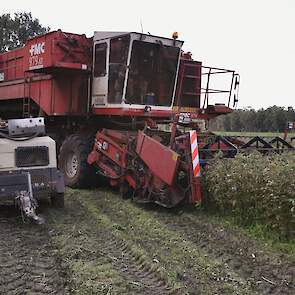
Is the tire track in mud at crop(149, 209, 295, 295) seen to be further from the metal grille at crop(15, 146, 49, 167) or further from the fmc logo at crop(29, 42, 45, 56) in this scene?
the fmc logo at crop(29, 42, 45, 56)

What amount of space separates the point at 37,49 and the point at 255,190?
563cm

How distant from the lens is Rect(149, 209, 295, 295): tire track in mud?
376cm

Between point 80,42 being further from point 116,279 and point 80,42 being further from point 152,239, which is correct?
point 116,279

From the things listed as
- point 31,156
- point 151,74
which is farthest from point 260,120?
point 31,156

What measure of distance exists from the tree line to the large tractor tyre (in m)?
7.79

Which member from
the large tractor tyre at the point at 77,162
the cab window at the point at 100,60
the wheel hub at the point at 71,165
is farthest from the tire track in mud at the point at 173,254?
the cab window at the point at 100,60

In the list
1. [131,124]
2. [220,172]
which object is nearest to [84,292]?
[220,172]

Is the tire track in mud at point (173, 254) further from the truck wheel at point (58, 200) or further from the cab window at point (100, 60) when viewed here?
the cab window at point (100, 60)

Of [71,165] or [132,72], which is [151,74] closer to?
[132,72]

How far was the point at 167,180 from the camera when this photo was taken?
626cm

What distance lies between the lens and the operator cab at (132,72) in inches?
318

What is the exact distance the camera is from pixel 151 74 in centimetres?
858

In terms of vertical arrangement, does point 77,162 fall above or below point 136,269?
above

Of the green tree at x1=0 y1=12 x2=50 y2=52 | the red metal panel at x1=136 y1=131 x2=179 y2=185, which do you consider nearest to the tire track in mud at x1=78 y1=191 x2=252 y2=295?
the red metal panel at x1=136 y1=131 x2=179 y2=185
